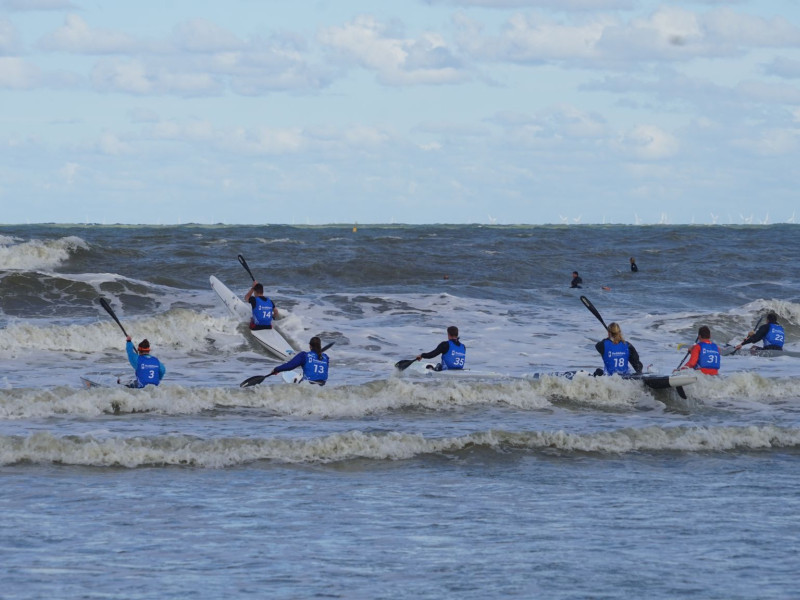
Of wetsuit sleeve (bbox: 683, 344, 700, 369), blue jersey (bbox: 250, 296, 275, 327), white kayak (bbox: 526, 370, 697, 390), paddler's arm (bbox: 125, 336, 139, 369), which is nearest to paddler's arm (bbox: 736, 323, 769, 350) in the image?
wetsuit sleeve (bbox: 683, 344, 700, 369)

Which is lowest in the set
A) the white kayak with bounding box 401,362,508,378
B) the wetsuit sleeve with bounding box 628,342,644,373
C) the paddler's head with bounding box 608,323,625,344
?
the white kayak with bounding box 401,362,508,378

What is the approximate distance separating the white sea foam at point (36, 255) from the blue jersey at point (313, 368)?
29.7 m

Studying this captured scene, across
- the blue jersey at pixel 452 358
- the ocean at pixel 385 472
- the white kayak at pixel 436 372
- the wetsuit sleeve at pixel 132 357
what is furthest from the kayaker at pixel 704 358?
the wetsuit sleeve at pixel 132 357

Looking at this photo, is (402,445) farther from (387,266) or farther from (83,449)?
(387,266)

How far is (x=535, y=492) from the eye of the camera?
11164mm

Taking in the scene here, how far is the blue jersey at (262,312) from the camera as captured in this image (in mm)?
24359

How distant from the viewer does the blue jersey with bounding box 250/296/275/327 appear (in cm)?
2436

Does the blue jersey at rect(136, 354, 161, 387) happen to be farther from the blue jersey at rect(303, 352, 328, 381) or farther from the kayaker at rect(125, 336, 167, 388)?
the blue jersey at rect(303, 352, 328, 381)

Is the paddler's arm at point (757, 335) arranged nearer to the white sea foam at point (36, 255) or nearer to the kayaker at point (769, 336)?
the kayaker at point (769, 336)

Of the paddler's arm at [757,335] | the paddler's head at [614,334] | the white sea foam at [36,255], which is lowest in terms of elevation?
the paddler's arm at [757,335]

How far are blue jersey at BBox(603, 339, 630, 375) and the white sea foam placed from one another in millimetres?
32013

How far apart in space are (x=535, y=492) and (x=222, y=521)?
11.3ft

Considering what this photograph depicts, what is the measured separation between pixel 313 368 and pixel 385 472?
5.44 metres

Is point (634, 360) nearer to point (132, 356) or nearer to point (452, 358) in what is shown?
point (452, 358)
